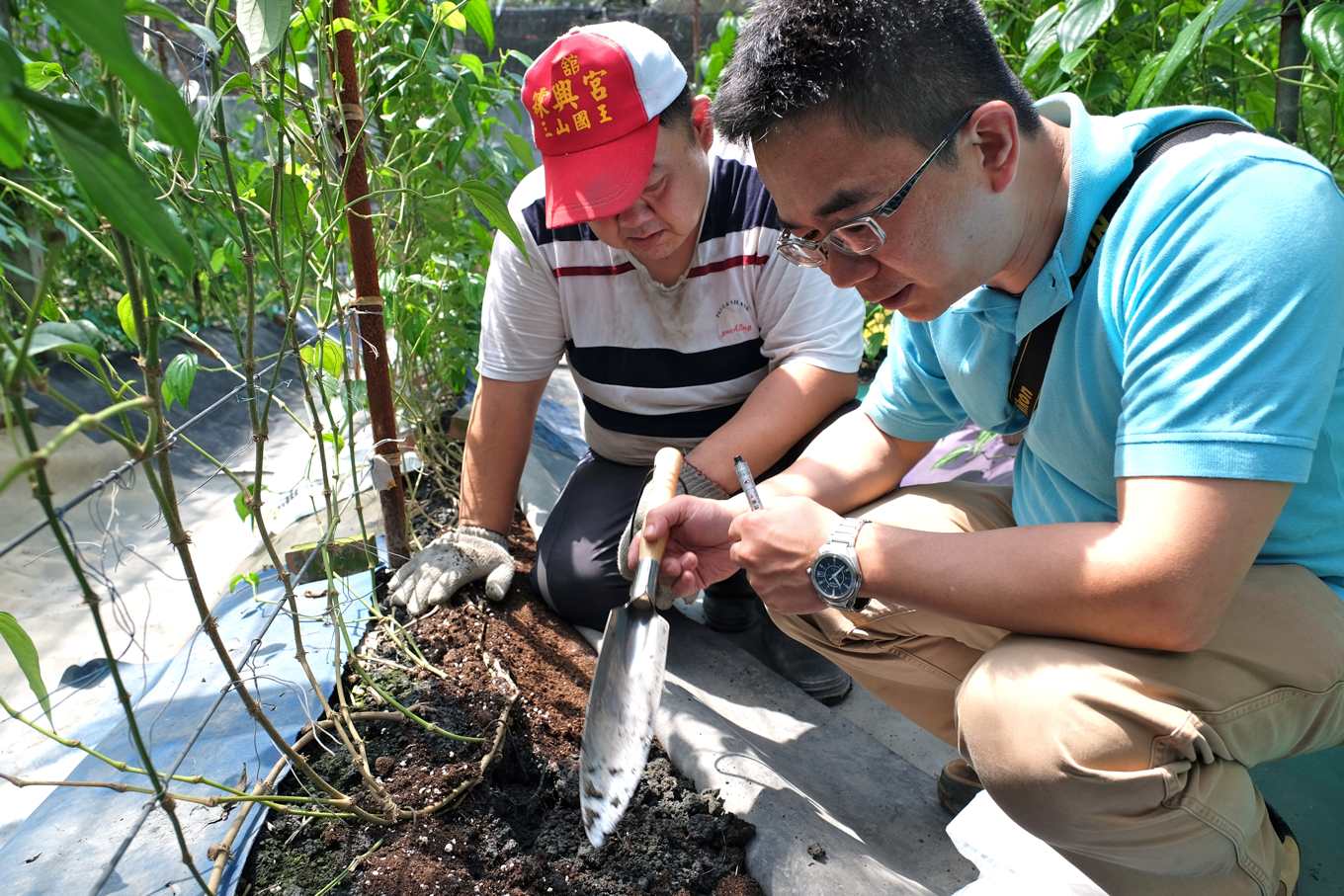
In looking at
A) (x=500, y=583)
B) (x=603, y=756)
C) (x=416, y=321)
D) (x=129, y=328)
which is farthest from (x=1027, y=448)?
(x=416, y=321)

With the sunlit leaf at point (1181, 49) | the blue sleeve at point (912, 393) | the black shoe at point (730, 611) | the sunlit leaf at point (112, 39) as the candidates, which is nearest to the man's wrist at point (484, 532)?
the black shoe at point (730, 611)

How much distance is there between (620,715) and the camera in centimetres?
114

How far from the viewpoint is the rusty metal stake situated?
136 centimetres

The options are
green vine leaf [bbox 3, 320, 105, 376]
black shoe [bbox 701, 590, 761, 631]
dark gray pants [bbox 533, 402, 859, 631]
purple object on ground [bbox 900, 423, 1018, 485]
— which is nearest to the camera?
green vine leaf [bbox 3, 320, 105, 376]

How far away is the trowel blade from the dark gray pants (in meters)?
0.48

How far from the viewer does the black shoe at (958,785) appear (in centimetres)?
133

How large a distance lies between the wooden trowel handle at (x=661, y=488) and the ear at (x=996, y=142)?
1.80ft

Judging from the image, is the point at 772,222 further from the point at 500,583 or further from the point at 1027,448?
the point at 500,583

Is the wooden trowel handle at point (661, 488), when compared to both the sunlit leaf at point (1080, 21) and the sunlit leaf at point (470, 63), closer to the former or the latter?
the sunlit leaf at point (1080, 21)

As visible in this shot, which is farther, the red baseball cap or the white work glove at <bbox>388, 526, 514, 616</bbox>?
the white work glove at <bbox>388, 526, 514, 616</bbox>

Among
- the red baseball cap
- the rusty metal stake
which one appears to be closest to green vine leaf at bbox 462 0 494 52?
the rusty metal stake

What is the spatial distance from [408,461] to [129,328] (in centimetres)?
56

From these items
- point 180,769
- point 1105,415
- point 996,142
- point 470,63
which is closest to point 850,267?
point 996,142

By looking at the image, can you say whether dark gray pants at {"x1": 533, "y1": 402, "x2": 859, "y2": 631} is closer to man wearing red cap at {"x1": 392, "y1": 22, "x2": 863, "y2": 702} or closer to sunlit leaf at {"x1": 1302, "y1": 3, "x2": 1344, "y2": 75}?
man wearing red cap at {"x1": 392, "y1": 22, "x2": 863, "y2": 702}
